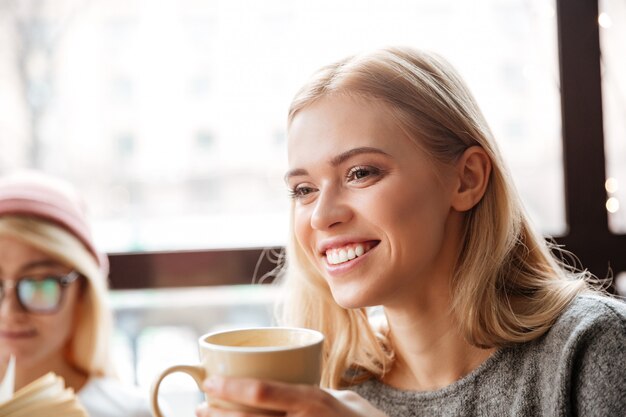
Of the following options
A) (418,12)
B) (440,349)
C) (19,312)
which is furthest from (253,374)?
(418,12)

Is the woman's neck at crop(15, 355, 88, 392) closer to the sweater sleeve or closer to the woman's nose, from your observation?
the woman's nose

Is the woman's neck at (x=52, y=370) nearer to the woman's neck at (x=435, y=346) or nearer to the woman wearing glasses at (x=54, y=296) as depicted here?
the woman wearing glasses at (x=54, y=296)

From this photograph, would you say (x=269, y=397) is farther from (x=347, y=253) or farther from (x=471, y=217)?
(x=471, y=217)

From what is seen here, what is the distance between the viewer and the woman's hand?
0.73 metres

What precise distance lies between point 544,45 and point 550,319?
1027 mm

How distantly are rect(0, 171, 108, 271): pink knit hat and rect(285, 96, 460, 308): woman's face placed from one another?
0.58 m

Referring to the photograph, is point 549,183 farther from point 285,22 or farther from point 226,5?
point 226,5

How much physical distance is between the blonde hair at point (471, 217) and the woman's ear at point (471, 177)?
0.05 ft

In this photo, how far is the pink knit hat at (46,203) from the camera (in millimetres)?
1356

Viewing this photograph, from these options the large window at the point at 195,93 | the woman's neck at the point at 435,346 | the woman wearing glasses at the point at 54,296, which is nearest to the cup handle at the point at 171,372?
the woman's neck at the point at 435,346

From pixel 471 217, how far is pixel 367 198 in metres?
0.28

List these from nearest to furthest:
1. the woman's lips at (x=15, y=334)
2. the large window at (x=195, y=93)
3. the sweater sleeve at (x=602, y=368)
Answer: the sweater sleeve at (x=602, y=368)
the woman's lips at (x=15, y=334)
the large window at (x=195, y=93)

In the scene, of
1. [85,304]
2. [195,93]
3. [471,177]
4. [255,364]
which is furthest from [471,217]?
[195,93]

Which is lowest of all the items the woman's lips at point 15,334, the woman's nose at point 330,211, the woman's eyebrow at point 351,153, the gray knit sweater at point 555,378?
the gray knit sweater at point 555,378
